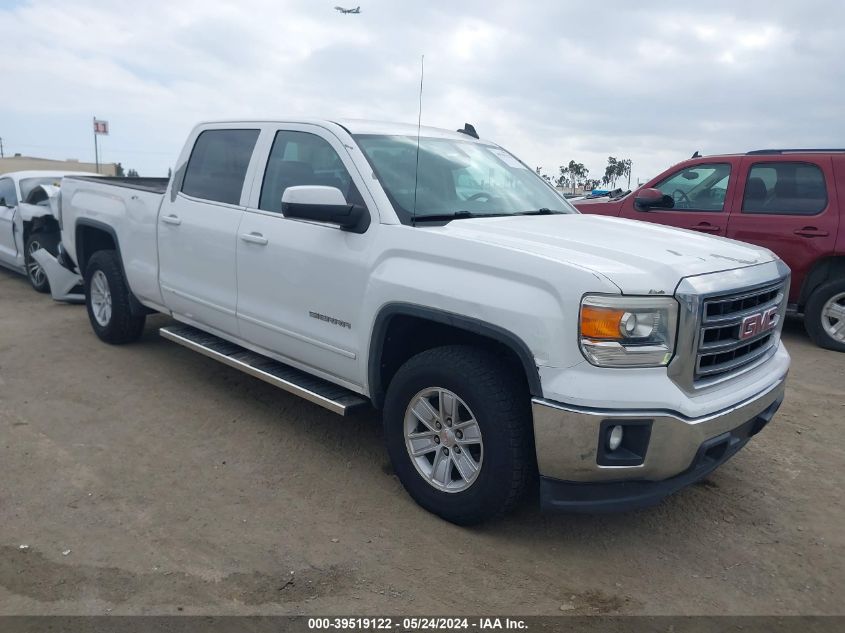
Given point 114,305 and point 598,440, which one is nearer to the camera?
point 598,440

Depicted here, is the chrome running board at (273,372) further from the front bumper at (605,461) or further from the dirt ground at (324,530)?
the front bumper at (605,461)

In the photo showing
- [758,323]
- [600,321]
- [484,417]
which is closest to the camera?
[600,321]

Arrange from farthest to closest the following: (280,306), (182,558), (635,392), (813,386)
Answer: (813,386) → (280,306) → (182,558) → (635,392)

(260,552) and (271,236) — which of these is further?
(271,236)

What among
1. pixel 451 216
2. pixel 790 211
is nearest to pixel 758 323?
pixel 451 216

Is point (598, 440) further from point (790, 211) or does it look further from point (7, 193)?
point (7, 193)

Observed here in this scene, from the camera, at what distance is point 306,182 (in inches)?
166

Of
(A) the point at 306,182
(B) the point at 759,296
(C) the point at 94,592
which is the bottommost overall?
(C) the point at 94,592

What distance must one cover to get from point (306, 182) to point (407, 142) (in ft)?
2.16

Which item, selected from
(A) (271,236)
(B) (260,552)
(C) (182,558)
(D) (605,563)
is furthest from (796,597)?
(A) (271,236)

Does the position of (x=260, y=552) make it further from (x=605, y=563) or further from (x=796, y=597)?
(x=796, y=597)

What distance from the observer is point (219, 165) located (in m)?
4.87

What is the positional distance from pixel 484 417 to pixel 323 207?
135 cm

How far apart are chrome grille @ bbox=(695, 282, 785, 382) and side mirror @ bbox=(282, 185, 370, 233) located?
5.71 ft
